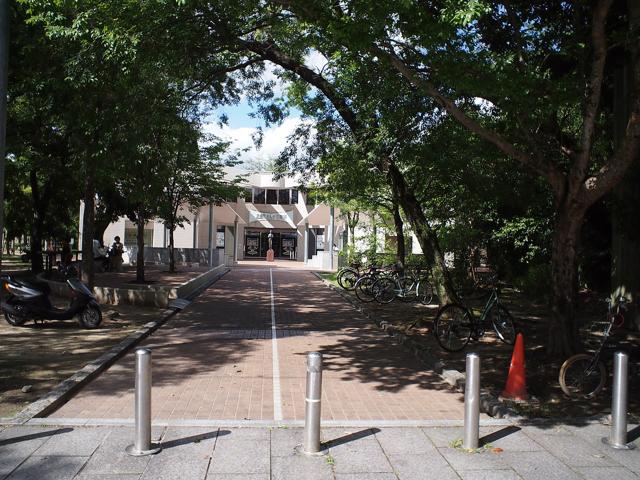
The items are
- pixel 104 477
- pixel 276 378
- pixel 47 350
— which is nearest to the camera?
pixel 104 477

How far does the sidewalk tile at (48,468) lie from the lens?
4.18m

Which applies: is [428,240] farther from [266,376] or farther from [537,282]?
[537,282]

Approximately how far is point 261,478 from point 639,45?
6979 mm

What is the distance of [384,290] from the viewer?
1669 cm

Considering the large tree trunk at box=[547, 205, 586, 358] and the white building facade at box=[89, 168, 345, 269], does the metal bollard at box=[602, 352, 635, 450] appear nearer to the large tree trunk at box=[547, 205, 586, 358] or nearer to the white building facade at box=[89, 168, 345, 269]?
the large tree trunk at box=[547, 205, 586, 358]

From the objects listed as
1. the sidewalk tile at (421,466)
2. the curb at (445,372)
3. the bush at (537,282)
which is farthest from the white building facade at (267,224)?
the sidewalk tile at (421,466)

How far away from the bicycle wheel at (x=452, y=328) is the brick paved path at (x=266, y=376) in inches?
29.3

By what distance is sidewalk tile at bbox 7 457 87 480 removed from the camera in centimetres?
418

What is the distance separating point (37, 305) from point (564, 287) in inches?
362

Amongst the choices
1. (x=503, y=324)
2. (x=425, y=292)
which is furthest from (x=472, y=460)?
(x=425, y=292)

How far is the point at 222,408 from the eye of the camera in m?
6.17

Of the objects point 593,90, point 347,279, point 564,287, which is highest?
point 593,90

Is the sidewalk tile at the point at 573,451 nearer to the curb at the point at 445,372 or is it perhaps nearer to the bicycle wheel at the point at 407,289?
the curb at the point at 445,372

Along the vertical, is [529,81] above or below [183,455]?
above
